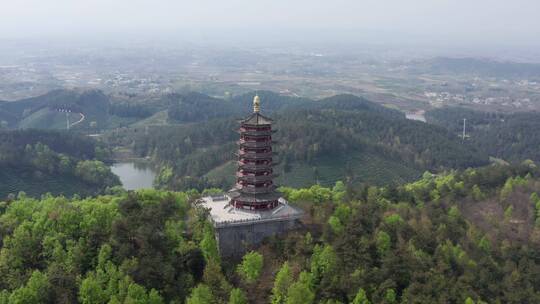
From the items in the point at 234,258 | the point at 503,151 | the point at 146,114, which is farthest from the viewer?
the point at 146,114

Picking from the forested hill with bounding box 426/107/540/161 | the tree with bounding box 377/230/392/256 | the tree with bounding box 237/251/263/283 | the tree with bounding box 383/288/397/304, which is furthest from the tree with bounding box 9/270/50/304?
the forested hill with bounding box 426/107/540/161

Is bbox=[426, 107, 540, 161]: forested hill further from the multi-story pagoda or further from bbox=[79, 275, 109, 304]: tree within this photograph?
bbox=[79, 275, 109, 304]: tree

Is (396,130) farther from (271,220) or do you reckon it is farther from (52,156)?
(271,220)

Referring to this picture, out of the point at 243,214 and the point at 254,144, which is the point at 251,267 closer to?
the point at 243,214

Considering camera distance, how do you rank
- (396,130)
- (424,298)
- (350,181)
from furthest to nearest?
1. (396,130)
2. (350,181)
3. (424,298)

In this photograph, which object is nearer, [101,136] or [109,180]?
[109,180]

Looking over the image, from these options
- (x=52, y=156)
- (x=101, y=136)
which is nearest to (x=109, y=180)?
(x=52, y=156)

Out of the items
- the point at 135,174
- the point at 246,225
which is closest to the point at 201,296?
the point at 246,225
